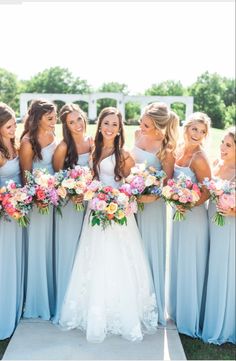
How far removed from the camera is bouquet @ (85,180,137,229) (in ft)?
15.9

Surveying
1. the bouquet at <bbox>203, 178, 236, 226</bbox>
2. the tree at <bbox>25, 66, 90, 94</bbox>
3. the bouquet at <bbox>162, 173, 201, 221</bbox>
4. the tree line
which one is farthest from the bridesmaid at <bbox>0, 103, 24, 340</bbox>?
the tree at <bbox>25, 66, 90, 94</bbox>

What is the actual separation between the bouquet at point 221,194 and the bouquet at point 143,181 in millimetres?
509

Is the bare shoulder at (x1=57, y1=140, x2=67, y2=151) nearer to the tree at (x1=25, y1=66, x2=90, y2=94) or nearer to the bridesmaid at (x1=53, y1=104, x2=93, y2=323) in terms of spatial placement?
the bridesmaid at (x1=53, y1=104, x2=93, y2=323)

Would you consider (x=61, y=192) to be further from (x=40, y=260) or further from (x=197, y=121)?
(x=197, y=121)

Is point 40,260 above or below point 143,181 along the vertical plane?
below

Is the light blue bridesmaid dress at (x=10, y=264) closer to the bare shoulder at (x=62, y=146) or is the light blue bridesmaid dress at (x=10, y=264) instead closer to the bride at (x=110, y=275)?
the bare shoulder at (x=62, y=146)

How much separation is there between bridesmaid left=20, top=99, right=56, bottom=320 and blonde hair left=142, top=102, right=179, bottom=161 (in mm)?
1161

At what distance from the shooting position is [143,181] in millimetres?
5031

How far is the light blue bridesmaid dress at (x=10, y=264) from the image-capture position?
17.5ft

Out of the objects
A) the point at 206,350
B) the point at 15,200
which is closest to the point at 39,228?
the point at 15,200

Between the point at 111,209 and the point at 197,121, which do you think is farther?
the point at 197,121

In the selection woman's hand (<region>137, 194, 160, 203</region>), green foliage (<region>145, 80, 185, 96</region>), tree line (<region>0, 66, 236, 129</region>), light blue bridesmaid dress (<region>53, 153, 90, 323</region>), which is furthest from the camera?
green foliage (<region>145, 80, 185, 96</region>)

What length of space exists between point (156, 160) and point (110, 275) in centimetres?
143

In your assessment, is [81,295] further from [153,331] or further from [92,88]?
[92,88]
